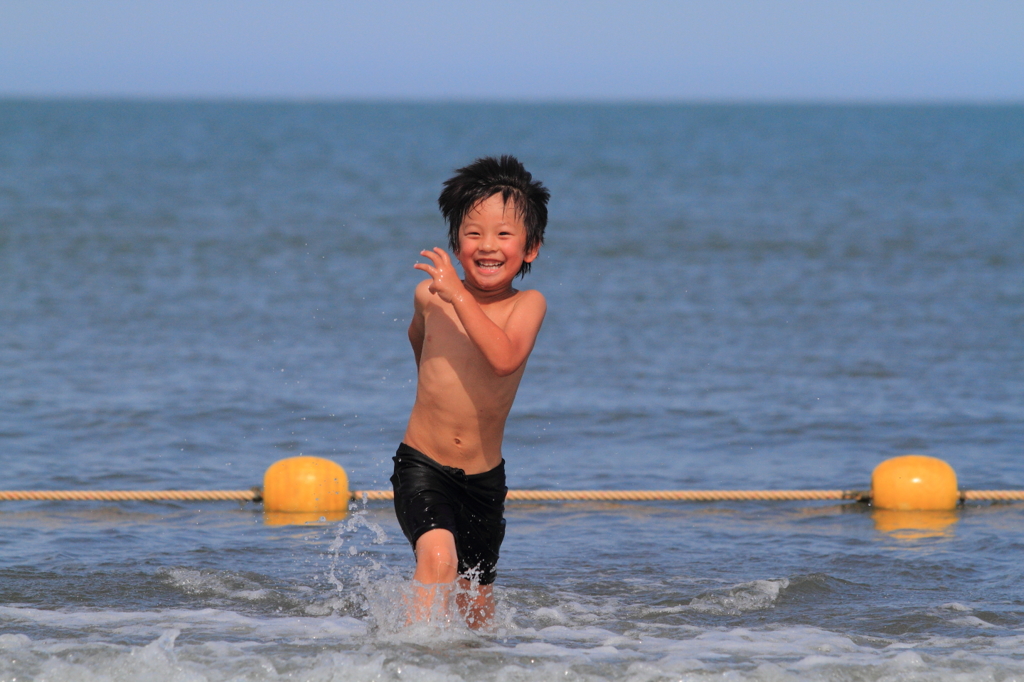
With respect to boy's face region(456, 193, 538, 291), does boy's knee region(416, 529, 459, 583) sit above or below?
below

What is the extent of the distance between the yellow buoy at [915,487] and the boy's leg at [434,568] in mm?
3589

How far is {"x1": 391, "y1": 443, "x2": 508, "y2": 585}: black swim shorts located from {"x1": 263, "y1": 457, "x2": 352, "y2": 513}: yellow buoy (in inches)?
91.9

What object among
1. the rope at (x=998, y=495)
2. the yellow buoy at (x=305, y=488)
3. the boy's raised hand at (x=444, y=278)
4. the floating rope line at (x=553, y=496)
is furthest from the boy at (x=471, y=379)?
the rope at (x=998, y=495)

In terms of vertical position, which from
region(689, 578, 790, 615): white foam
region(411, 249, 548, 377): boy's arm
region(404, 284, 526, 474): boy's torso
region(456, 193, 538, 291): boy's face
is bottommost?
region(689, 578, 790, 615): white foam

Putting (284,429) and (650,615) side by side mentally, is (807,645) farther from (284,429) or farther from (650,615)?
(284,429)

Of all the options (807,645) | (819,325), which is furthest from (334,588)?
(819,325)

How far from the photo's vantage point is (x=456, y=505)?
4.30 meters

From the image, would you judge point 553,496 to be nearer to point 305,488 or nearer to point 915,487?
point 305,488

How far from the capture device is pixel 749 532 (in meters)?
6.46

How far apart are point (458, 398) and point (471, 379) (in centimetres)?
8

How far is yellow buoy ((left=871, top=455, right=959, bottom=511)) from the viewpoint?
6758 mm

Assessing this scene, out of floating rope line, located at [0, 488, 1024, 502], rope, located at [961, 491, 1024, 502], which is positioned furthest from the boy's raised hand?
rope, located at [961, 491, 1024, 502]

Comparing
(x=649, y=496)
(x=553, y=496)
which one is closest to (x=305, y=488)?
(x=553, y=496)

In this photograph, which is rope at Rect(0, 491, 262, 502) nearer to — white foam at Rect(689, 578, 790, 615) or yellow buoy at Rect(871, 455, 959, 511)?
white foam at Rect(689, 578, 790, 615)
